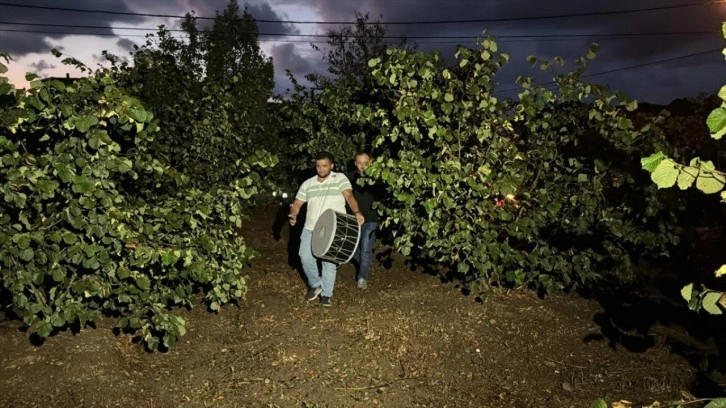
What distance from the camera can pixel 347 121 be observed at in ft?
→ 27.8

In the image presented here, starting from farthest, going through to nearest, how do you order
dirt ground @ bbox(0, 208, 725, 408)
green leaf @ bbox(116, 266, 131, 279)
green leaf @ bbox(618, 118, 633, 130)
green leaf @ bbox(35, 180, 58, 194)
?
green leaf @ bbox(618, 118, 633, 130) → dirt ground @ bbox(0, 208, 725, 408) → green leaf @ bbox(116, 266, 131, 279) → green leaf @ bbox(35, 180, 58, 194)

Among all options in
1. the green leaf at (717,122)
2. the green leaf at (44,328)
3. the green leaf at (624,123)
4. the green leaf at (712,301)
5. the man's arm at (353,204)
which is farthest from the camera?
the man's arm at (353,204)

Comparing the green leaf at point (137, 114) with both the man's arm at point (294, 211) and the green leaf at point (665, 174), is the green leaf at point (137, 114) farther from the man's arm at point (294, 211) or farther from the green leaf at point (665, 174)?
the green leaf at point (665, 174)

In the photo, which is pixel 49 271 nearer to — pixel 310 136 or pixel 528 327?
→ pixel 528 327

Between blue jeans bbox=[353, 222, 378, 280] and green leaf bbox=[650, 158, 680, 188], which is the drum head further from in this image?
green leaf bbox=[650, 158, 680, 188]

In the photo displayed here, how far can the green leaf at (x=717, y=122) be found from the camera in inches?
58.6

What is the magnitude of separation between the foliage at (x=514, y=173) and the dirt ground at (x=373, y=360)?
62cm

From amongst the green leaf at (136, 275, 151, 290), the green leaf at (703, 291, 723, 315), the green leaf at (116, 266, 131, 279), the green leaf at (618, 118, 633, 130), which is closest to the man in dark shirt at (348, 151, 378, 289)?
the green leaf at (618, 118, 633, 130)

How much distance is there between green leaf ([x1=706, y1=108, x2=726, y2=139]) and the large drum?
4.29 metres

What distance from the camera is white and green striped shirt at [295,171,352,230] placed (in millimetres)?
6039

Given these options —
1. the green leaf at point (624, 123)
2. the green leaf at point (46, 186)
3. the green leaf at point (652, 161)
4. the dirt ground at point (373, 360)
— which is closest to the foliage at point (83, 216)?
the green leaf at point (46, 186)

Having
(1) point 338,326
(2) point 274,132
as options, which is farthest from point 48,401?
(2) point 274,132

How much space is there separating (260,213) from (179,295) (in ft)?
22.9

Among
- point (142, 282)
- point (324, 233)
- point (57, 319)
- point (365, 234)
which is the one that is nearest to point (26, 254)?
point (57, 319)
